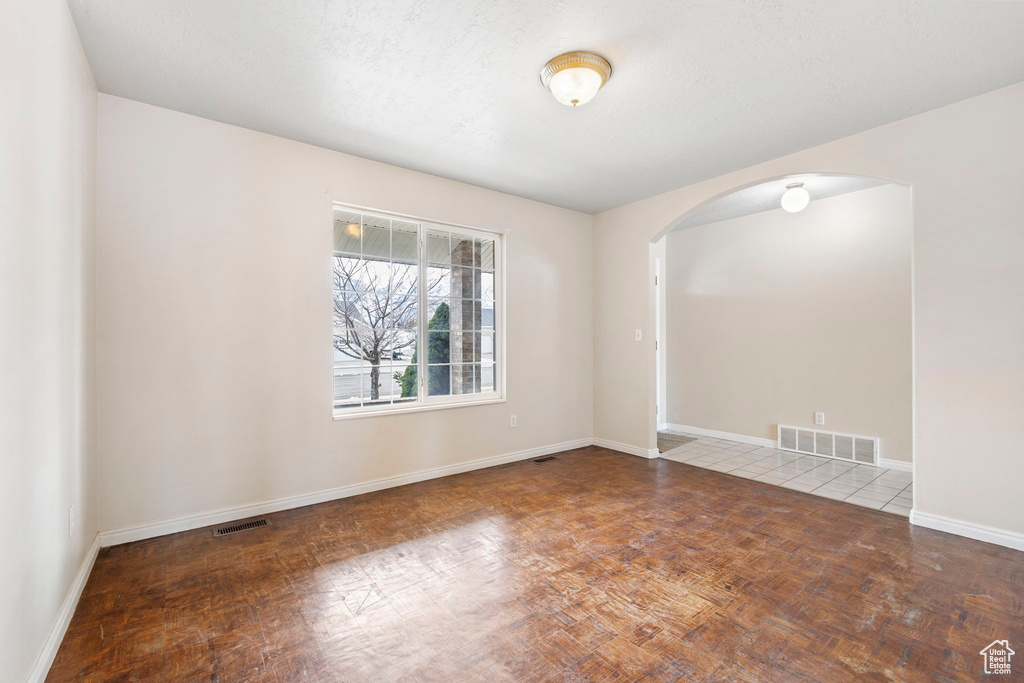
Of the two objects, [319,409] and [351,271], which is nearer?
[319,409]

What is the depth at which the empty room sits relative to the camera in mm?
1751

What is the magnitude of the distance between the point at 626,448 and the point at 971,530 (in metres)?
2.70

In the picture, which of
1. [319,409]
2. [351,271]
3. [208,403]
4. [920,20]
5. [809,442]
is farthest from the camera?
[809,442]

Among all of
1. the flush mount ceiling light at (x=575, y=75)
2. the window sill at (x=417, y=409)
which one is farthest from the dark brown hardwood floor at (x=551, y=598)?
the flush mount ceiling light at (x=575, y=75)

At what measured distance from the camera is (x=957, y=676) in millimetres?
1596

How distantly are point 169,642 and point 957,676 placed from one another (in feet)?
9.94

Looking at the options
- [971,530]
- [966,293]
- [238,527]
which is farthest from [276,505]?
[966,293]

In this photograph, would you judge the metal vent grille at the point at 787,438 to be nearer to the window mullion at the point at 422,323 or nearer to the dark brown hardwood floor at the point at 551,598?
the dark brown hardwood floor at the point at 551,598

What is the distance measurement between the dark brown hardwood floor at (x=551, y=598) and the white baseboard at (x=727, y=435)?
196 centimetres

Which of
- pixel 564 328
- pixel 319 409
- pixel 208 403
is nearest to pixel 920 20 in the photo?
pixel 564 328

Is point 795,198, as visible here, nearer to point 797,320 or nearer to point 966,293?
point 797,320

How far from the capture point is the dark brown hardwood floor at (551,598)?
167 cm

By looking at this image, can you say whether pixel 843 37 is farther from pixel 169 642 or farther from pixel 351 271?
pixel 169 642

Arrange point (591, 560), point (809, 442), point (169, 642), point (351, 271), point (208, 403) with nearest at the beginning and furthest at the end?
point (169, 642)
point (591, 560)
point (208, 403)
point (351, 271)
point (809, 442)
